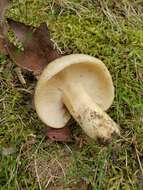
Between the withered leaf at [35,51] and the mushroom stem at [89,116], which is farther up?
the withered leaf at [35,51]

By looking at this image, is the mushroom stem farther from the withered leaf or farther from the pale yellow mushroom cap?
the withered leaf

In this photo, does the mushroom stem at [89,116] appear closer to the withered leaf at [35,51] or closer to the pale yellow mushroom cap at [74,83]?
the pale yellow mushroom cap at [74,83]

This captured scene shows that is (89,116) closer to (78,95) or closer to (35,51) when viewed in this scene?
(78,95)

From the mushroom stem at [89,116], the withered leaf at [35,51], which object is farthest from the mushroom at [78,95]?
the withered leaf at [35,51]

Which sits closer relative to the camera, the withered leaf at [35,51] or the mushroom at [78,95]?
the mushroom at [78,95]

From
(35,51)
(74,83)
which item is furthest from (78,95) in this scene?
(35,51)

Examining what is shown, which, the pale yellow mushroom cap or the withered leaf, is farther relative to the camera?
the withered leaf

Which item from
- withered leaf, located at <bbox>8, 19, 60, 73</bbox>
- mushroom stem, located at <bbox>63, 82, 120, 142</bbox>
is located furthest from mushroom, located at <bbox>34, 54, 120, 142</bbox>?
withered leaf, located at <bbox>8, 19, 60, 73</bbox>
